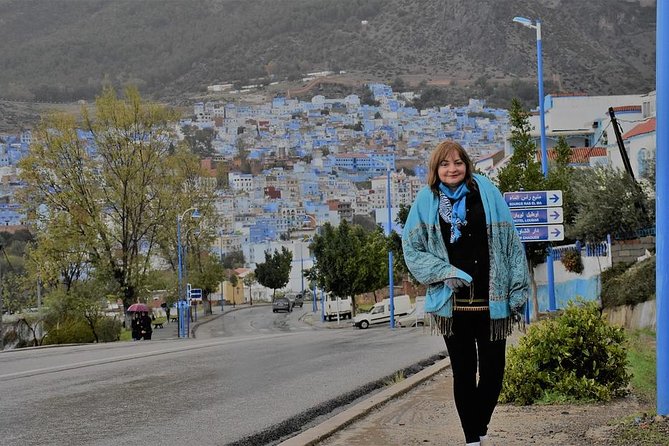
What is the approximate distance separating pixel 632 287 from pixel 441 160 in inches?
633

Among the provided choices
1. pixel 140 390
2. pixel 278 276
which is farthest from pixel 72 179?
pixel 278 276

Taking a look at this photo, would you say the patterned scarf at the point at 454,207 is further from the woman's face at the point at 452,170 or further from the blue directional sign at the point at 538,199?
the blue directional sign at the point at 538,199

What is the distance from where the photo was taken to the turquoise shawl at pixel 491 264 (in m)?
5.69

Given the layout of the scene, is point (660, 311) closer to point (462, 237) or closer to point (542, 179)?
point (462, 237)

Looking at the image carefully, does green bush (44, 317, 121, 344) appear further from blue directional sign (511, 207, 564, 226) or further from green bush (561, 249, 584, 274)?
blue directional sign (511, 207, 564, 226)

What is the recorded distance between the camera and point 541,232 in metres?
18.2

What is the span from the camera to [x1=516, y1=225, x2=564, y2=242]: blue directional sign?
1805 cm

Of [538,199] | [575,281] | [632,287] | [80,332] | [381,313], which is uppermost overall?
[538,199]

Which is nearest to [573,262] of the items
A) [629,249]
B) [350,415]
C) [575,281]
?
[575,281]

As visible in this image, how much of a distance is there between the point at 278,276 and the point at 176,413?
396 ft

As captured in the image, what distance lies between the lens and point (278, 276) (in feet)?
425

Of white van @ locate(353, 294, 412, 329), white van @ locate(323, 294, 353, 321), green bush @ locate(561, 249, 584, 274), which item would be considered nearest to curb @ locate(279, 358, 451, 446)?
green bush @ locate(561, 249, 584, 274)

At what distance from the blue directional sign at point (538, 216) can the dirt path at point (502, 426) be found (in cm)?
936

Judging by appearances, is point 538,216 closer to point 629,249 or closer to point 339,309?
point 629,249
